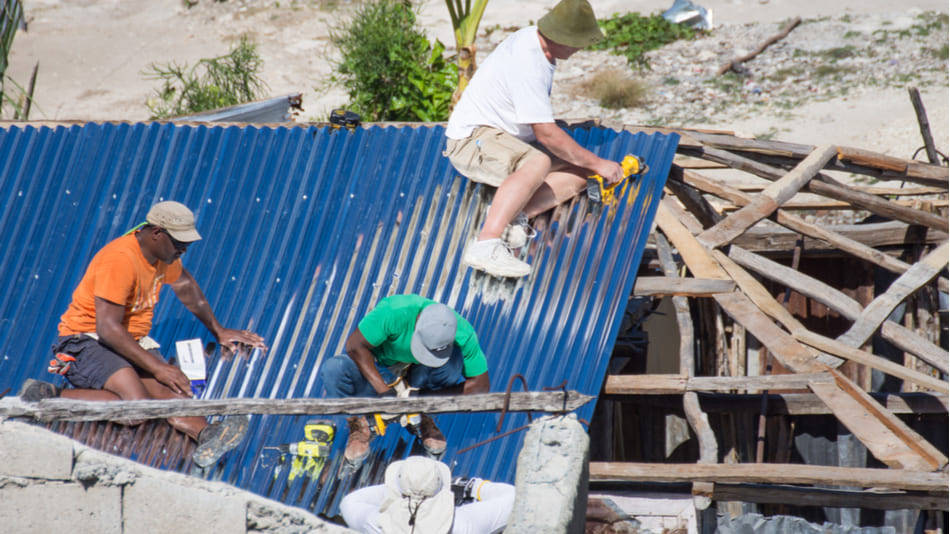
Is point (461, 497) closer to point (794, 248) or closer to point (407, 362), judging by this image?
point (407, 362)

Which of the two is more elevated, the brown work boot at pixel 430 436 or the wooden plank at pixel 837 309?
the wooden plank at pixel 837 309

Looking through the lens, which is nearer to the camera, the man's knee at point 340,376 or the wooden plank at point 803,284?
the man's knee at point 340,376

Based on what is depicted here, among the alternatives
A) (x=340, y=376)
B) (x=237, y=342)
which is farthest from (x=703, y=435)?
(x=237, y=342)

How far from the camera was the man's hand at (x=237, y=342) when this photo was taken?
19.9 feet

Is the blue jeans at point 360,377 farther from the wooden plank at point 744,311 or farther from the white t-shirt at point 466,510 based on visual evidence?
the wooden plank at point 744,311

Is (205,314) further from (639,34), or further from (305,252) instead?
(639,34)

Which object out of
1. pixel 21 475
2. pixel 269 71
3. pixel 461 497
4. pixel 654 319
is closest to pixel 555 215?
pixel 461 497

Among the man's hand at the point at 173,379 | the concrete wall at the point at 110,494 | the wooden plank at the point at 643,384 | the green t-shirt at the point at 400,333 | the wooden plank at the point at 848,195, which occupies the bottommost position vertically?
the concrete wall at the point at 110,494

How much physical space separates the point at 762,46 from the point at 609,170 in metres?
13.7

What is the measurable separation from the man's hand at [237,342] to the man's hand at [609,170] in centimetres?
261

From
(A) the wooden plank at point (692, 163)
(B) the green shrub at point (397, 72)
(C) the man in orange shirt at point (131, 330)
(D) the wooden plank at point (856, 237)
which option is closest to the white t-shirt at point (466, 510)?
(C) the man in orange shirt at point (131, 330)

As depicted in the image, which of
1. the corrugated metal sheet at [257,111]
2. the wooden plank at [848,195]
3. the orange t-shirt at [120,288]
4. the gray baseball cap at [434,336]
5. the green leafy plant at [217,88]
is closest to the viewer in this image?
the gray baseball cap at [434,336]

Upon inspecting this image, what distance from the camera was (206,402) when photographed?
4.30 m

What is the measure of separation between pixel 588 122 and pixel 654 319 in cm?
437
